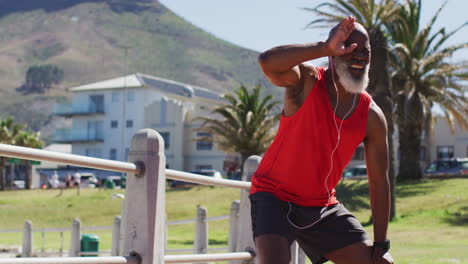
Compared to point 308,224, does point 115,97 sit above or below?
above

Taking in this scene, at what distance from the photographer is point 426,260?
37.8ft

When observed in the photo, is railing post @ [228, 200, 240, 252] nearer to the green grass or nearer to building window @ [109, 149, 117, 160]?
the green grass

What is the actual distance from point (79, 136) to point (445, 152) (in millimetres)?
34328

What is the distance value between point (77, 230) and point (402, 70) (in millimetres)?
22079

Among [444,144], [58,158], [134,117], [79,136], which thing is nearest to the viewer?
[58,158]

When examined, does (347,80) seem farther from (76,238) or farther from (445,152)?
(445,152)

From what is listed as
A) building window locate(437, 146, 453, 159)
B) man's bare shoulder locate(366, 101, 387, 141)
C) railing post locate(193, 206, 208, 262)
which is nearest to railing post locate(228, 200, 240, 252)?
railing post locate(193, 206, 208, 262)

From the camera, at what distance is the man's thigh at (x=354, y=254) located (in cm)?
404

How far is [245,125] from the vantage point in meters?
40.0

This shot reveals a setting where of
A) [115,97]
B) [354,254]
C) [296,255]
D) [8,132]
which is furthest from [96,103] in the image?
[354,254]

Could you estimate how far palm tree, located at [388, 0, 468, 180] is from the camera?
33750 mm

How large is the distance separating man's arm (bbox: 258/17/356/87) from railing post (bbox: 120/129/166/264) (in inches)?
26.8

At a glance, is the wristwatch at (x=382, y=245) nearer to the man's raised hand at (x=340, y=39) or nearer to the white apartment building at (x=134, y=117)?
the man's raised hand at (x=340, y=39)

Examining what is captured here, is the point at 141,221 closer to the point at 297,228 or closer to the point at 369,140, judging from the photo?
the point at 297,228
